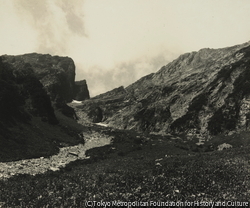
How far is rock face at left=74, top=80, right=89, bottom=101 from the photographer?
6914 inches

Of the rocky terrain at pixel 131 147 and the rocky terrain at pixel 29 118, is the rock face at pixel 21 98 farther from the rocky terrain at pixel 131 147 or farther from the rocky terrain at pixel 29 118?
the rocky terrain at pixel 131 147

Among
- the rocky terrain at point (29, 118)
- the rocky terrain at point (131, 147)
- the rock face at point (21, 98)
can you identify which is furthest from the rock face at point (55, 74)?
the rock face at point (21, 98)

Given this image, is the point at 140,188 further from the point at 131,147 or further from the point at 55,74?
the point at 55,74

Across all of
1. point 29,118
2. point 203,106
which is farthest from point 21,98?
point 203,106

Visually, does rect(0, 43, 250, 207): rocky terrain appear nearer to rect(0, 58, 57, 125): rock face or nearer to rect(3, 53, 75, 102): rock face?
rect(0, 58, 57, 125): rock face

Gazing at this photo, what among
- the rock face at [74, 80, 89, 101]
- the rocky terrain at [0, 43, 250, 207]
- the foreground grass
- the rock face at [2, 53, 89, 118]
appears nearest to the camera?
the foreground grass

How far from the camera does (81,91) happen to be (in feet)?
588

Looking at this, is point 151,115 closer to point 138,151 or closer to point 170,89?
point 170,89

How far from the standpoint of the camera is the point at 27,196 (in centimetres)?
1241

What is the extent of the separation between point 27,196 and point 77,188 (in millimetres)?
2934

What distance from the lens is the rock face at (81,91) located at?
576 ft

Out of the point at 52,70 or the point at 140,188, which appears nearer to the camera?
the point at 140,188

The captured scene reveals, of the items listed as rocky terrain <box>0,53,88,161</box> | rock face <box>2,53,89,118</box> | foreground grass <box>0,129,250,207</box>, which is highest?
rock face <box>2,53,89,118</box>

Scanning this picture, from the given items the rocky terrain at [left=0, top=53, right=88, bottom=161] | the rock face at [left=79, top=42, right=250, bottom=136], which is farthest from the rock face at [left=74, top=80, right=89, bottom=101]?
the rock face at [left=79, top=42, right=250, bottom=136]
